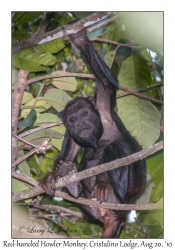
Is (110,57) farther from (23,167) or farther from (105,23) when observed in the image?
(23,167)

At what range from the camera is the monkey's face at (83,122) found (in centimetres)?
484

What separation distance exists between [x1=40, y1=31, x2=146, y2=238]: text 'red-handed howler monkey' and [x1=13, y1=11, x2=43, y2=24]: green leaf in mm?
391

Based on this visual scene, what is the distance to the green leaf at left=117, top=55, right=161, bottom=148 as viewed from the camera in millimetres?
4645

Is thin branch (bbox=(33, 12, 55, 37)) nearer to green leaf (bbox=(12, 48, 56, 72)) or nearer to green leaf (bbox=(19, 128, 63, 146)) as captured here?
green leaf (bbox=(12, 48, 56, 72))

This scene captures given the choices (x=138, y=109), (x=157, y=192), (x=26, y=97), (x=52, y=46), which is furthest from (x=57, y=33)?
(x=157, y=192)

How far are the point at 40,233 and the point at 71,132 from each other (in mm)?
1137

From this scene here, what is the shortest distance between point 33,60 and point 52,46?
22 cm

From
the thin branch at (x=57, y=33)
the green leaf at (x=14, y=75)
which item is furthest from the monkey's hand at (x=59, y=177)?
the thin branch at (x=57, y=33)

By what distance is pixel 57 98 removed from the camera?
500 cm

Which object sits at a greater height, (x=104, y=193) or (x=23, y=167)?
(x=23, y=167)

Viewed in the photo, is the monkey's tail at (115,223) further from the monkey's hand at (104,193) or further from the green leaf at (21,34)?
the green leaf at (21,34)

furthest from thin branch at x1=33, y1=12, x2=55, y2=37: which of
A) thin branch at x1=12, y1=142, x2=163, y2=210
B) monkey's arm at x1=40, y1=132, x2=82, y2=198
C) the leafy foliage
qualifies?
thin branch at x1=12, y1=142, x2=163, y2=210

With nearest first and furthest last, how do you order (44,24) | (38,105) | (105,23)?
(105,23) → (44,24) → (38,105)
